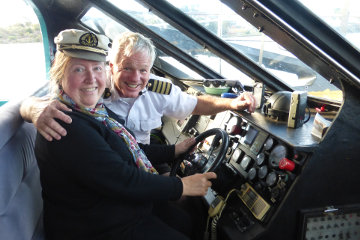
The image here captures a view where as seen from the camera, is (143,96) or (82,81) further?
(143,96)

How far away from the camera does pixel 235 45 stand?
7.27ft

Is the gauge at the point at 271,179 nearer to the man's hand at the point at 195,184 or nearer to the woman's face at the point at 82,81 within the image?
the man's hand at the point at 195,184

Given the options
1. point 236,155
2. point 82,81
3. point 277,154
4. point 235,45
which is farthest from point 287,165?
point 235,45

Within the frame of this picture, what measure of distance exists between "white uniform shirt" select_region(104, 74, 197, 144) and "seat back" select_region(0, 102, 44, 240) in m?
0.60

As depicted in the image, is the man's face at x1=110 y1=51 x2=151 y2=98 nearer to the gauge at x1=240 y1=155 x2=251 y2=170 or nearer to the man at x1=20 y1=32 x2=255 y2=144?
the man at x1=20 y1=32 x2=255 y2=144

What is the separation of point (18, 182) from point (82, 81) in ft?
1.59

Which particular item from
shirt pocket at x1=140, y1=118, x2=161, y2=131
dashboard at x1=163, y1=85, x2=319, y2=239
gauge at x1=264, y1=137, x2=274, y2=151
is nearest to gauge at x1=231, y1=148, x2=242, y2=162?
dashboard at x1=163, y1=85, x2=319, y2=239

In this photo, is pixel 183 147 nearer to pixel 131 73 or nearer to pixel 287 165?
pixel 131 73

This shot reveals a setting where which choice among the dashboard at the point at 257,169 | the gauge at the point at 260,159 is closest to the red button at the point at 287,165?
the dashboard at the point at 257,169

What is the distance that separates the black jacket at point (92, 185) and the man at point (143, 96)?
0.66 meters

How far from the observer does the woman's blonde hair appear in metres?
1.22

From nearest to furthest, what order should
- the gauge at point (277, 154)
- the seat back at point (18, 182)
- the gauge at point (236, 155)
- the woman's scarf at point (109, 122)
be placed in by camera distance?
the seat back at point (18, 182), the woman's scarf at point (109, 122), the gauge at point (277, 154), the gauge at point (236, 155)

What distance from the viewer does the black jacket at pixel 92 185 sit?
1.08 m

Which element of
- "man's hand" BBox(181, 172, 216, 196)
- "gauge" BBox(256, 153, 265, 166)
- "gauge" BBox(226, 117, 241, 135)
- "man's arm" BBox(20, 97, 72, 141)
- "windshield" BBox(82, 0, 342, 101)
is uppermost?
"windshield" BBox(82, 0, 342, 101)
